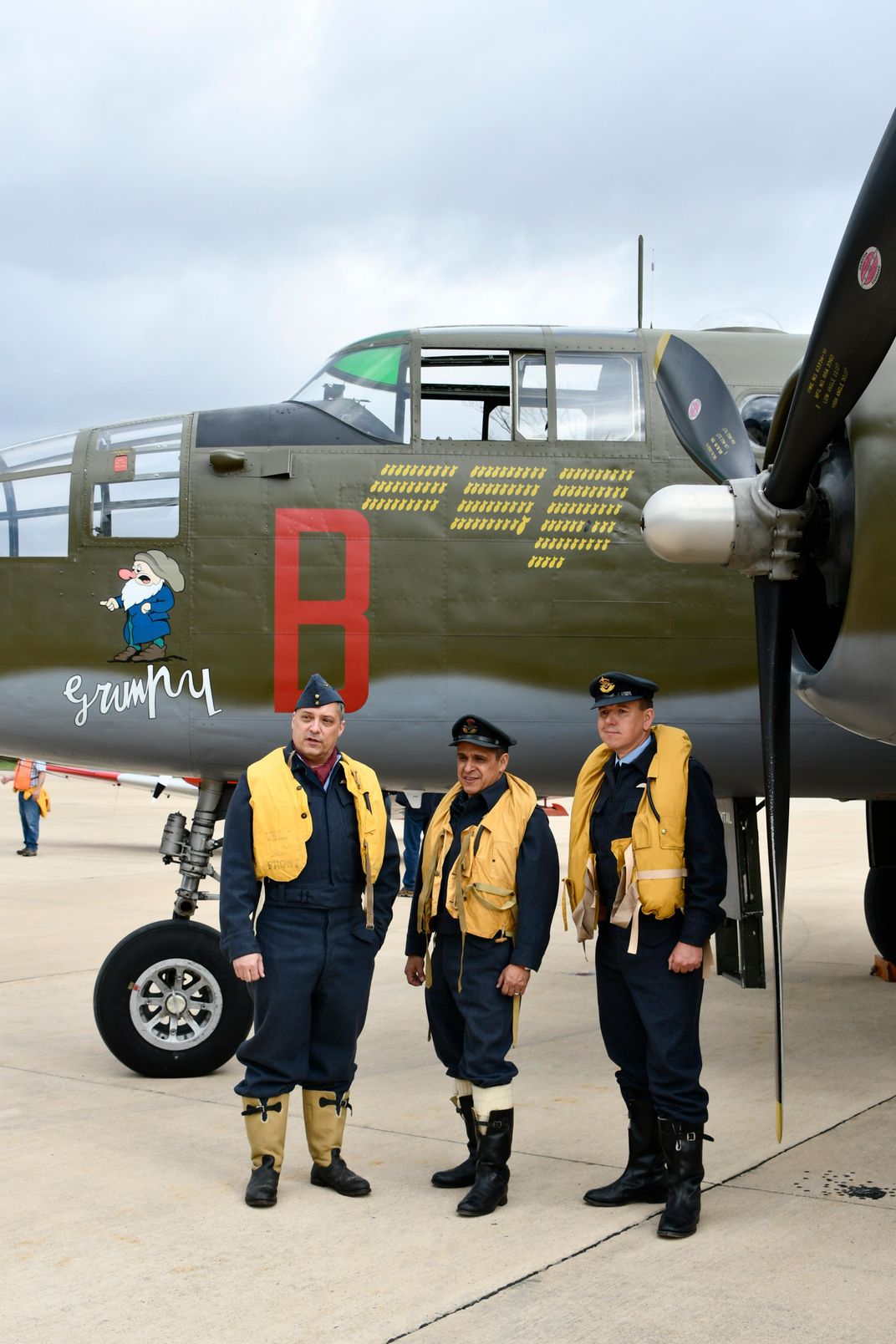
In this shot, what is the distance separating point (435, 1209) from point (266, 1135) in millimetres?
712

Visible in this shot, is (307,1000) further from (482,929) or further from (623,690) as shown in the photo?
(623,690)

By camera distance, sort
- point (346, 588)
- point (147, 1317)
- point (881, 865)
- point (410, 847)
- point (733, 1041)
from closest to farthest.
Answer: point (147, 1317), point (346, 588), point (733, 1041), point (881, 865), point (410, 847)

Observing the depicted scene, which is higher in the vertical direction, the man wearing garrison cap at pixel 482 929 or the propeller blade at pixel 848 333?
the propeller blade at pixel 848 333

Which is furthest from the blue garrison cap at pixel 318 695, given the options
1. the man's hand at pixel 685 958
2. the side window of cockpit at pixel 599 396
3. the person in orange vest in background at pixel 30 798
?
the person in orange vest in background at pixel 30 798

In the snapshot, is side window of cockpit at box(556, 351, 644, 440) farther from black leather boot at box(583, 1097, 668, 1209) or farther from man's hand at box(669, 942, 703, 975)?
black leather boot at box(583, 1097, 668, 1209)

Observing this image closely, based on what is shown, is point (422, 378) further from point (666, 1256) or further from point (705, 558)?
point (666, 1256)

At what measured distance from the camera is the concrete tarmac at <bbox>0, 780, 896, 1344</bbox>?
399cm

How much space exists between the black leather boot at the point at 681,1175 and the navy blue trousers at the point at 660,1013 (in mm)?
48

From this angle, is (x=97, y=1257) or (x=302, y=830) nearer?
(x=97, y=1257)

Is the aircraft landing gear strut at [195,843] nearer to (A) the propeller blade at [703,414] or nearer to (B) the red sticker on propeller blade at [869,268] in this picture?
(A) the propeller blade at [703,414]

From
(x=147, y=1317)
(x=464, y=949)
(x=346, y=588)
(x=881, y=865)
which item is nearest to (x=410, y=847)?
(x=881, y=865)

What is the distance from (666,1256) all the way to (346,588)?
3.72 metres

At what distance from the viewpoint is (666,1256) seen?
4.50 meters

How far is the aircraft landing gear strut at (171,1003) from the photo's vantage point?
6898mm
